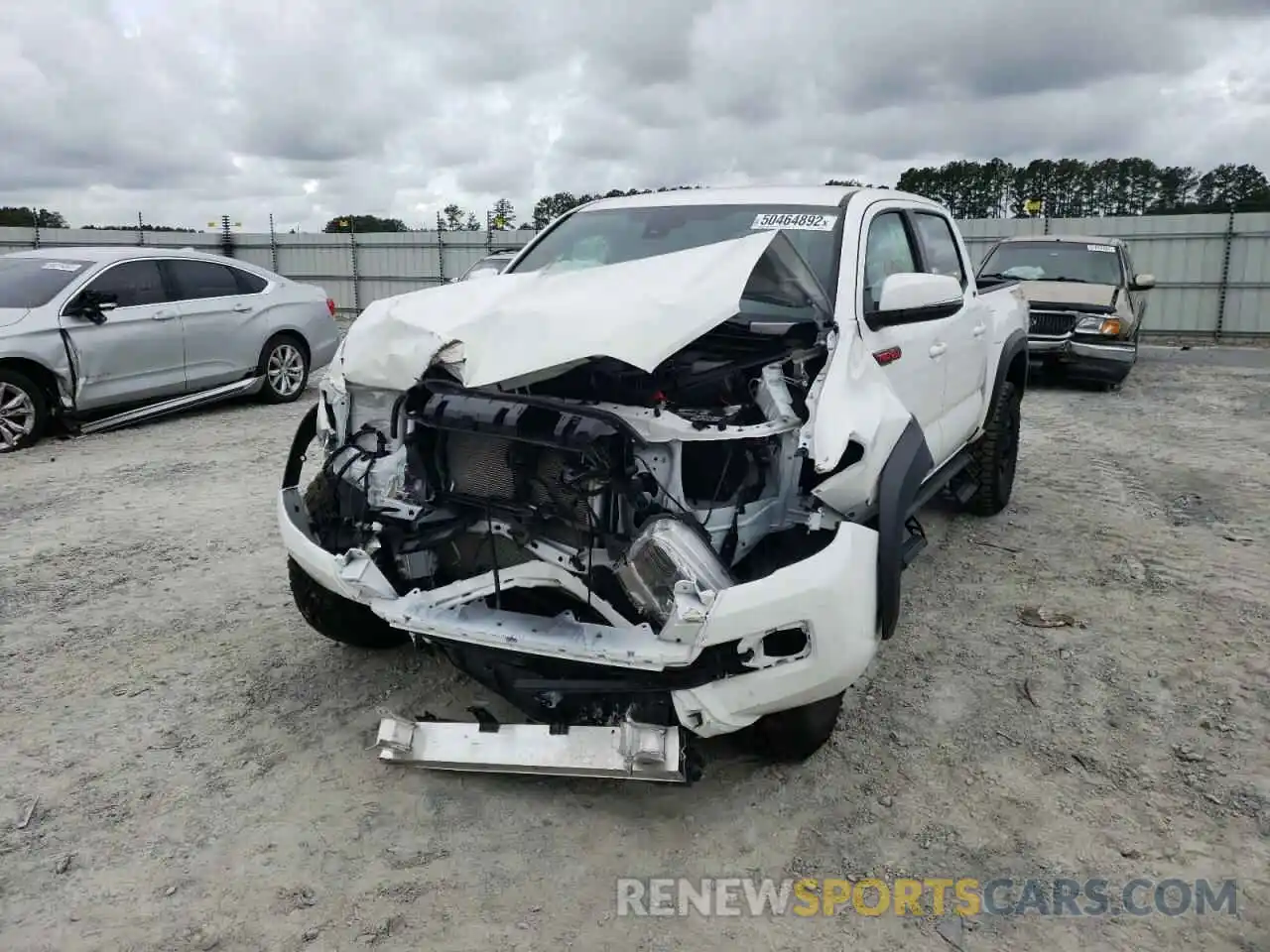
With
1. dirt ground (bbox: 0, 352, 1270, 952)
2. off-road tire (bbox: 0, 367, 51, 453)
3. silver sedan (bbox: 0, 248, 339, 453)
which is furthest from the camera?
silver sedan (bbox: 0, 248, 339, 453)

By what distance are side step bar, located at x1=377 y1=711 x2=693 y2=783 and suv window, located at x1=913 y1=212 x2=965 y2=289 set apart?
118 inches

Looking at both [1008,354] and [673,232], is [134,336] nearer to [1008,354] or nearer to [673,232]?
[673,232]

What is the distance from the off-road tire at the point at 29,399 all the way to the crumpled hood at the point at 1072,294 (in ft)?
32.9

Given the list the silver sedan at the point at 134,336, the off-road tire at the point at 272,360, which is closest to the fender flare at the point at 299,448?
the silver sedan at the point at 134,336

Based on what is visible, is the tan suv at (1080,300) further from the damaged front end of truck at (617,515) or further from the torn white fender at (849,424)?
the damaged front end of truck at (617,515)

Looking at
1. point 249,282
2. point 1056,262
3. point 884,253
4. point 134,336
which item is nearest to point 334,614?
point 884,253

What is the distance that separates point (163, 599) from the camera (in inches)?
176

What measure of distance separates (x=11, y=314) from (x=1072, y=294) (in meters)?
10.8

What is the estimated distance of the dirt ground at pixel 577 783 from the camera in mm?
2428

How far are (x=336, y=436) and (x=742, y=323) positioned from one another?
1534 millimetres

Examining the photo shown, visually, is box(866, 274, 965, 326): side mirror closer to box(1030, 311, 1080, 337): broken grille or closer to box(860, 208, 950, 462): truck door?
box(860, 208, 950, 462): truck door

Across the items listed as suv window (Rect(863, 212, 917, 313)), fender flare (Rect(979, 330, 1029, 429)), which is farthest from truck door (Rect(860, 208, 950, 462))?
fender flare (Rect(979, 330, 1029, 429))

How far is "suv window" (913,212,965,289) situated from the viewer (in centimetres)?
474

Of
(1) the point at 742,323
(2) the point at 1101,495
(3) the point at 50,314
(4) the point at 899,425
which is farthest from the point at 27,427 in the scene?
(2) the point at 1101,495
